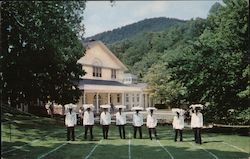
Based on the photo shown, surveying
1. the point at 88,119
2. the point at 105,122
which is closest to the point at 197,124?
the point at 105,122

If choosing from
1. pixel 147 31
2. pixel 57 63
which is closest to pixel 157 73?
pixel 57 63

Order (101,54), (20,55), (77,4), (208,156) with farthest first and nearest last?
(101,54)
(20,55)
(77,4)
(208,156)

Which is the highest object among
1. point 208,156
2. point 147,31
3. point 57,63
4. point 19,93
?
point 147,31

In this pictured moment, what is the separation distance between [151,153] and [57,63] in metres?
14.6

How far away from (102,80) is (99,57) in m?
2.60

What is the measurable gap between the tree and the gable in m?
13.1

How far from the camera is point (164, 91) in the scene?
4844cm

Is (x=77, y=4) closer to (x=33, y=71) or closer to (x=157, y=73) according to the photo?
(x=33, y=71)

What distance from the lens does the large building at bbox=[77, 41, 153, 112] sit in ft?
142

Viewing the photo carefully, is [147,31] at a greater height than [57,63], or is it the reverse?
[147,31]

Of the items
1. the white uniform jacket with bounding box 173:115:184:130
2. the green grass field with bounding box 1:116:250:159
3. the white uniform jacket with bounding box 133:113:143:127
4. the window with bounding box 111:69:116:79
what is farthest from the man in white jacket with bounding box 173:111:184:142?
the window with bounding box 111:69:116:79

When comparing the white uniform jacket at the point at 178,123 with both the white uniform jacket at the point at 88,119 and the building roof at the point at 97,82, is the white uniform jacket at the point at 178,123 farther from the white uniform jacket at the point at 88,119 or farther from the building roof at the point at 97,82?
the building roof at the point at 97,82

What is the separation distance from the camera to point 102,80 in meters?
47.4

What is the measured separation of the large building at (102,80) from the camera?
43394 millimetres
